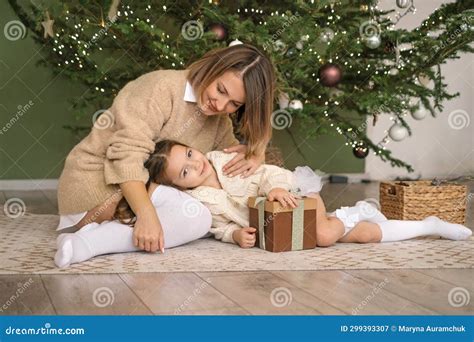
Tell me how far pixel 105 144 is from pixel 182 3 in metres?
1.15

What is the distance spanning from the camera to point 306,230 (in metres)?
1.91

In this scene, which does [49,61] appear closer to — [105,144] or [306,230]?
[105,144]

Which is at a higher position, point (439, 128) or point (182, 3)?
point (182, 3)

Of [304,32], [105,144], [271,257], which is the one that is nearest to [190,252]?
[271,257]

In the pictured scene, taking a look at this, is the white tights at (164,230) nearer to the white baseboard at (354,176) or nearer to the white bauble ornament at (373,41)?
the white bauble ornament at (373,41)

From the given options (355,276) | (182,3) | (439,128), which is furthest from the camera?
(439,128)
